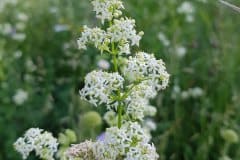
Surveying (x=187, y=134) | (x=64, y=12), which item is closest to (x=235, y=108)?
(x=187, y=134)

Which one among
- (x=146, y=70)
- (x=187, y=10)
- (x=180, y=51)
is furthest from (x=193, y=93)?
(x=146, y=70)

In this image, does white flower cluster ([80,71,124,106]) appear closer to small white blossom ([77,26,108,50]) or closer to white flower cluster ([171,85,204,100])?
small white blossom ([77,26,108,50])

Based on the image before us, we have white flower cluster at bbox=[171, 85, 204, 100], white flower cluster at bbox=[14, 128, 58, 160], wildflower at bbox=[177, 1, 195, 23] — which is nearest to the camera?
white flower cluster at bbox=[14, 128, 58, 160]

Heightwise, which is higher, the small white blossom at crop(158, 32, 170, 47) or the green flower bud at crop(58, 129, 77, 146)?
the small white blossom at crop(158, 32, 170, 47)

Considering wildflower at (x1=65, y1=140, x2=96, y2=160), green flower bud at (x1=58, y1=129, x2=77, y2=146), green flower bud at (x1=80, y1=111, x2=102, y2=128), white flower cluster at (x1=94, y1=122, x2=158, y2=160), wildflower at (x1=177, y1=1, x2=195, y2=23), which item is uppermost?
wildflower at (x1=177, y1=1, x2=195, y2=23)

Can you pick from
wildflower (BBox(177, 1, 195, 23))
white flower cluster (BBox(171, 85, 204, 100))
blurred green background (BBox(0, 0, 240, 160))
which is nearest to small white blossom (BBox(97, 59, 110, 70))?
blurred green background (BBox(0, 0, 240, 160))
